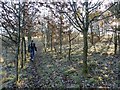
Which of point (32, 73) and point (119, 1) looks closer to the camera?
point (119, 1)

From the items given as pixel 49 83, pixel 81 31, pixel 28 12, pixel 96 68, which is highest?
pixel 28 12

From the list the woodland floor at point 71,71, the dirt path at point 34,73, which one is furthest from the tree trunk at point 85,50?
the dirt path at point 34,73

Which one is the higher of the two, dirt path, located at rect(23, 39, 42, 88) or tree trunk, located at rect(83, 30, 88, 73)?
tree trunk, located at rect(83, 30, 88, 73)

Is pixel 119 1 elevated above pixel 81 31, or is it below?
above

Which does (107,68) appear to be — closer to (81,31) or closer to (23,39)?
(81,31)

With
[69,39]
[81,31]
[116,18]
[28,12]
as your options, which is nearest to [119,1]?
[116,18]

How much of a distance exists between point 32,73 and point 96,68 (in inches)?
31.4

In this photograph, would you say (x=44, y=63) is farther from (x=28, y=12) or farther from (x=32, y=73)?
(x=28, y=12)

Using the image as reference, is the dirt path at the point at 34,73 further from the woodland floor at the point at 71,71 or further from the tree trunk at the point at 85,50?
the tree trunk at the point at 85,50

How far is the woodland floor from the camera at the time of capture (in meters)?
2.68

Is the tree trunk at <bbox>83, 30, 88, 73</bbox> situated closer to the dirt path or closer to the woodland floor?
the woodland floor

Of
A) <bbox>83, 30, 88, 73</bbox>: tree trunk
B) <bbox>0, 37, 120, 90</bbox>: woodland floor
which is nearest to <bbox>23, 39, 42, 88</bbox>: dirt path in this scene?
<bbox>0, 37, 120, 90</bbox>: woodland floor

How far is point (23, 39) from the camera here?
2805 mm

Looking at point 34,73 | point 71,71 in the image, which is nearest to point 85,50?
point 71,71
